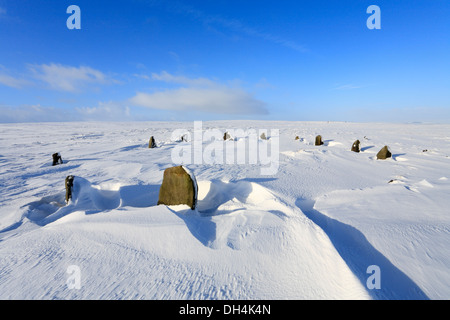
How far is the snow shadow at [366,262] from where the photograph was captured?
176 centimetres

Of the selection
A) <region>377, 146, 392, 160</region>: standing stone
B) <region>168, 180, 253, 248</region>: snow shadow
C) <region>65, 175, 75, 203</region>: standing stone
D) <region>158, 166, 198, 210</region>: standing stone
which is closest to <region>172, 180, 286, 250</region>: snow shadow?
<region>168, 180, 253, 248</region>: snow shadow

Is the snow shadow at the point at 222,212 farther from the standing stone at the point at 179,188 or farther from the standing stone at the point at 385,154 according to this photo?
the standing stone at the point at 385,154

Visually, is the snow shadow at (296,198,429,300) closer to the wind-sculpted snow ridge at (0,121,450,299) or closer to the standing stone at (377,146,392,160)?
the wind-sculpted snow ridge at (0,121,450,299)

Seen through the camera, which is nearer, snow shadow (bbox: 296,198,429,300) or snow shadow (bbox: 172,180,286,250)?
snow shadow (bbox: 296,198,429,300)

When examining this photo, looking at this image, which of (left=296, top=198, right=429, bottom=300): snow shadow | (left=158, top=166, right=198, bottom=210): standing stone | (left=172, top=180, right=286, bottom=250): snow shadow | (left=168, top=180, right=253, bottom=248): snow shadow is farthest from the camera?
(left=158, top=166, right=198, bottom=210): standing stone

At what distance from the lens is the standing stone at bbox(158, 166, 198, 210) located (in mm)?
3648

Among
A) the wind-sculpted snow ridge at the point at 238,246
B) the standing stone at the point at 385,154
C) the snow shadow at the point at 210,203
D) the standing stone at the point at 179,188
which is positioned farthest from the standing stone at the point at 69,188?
the standing stone at the point at 385,154

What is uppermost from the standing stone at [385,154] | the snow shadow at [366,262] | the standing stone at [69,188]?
the standing stone at [385,154]

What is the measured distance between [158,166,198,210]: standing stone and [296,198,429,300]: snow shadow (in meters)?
2.14

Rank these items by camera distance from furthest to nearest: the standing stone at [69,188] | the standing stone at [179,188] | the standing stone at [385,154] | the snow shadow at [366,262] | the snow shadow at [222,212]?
1. the standing stone at [385,154]
2. the standing stone at [69,188]
3. the standing stone at [179,188]
4. the snow shadow at [222,212]
5. the snow shadow at [366,262]

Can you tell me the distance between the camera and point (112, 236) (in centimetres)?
260

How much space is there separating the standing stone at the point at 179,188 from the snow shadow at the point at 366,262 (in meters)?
2.14
